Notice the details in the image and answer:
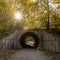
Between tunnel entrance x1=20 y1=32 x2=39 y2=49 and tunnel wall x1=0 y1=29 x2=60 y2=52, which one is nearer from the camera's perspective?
tunnel wall x1=0 y1=29 x2=60 y2=52

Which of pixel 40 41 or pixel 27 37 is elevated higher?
pixel 27 37

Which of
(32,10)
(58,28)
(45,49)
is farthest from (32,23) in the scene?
(45,49)

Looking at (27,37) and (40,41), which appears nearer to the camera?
(40,41)

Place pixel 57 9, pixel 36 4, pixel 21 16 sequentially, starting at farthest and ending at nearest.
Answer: pixel 21 16 → pixel 36 4 → pixel 57 9

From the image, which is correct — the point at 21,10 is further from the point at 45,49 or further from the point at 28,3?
the point at 45,49

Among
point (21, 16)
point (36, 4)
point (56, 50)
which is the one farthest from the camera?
point (21, 16)

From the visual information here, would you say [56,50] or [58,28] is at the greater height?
[58,28]

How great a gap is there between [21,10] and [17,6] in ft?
3.05

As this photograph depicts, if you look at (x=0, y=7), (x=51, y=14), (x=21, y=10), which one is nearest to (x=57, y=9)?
(x=51, y=14)

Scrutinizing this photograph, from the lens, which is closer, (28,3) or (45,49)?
(45,49)

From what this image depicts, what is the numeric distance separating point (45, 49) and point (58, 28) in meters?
4.35

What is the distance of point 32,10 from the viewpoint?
2688cm

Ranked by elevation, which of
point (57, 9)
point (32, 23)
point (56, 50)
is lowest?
point (56, 50)

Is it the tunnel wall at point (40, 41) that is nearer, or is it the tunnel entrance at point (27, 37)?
the tunnel wall at point (40, 41)
